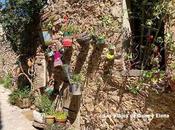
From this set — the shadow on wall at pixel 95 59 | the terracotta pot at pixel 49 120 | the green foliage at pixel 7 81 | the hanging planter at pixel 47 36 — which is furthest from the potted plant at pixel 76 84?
the green foliage at pixel 7 81

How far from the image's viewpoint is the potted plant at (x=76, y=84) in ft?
22.9

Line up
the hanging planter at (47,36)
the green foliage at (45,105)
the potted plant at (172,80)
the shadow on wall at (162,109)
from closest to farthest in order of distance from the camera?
the potted plant at (172,80) → the shadow on wall at (162,109) → the hanging planter at (47,36) → the green foliage at (45,105)

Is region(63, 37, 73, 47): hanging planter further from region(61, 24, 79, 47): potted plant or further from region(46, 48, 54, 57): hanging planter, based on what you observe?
region(46, 48, 54, 57): hanging planter

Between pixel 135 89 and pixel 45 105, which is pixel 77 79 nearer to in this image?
pixel 135 89

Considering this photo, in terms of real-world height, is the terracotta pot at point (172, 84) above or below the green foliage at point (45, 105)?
above

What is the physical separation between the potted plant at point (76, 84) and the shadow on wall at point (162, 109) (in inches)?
58.1

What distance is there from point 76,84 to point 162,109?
1822 mm

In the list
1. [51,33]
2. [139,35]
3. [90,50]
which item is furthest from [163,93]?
[51,33]

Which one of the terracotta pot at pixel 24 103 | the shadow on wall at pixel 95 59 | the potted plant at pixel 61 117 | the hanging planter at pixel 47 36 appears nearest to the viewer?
the shadow on wall at pixel 95 59

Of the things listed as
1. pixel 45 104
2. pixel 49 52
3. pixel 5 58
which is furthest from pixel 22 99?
pixel 5 58

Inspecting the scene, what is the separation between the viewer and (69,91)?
292 inches

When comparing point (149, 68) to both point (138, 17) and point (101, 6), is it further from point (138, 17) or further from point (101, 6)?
point (101, 6)

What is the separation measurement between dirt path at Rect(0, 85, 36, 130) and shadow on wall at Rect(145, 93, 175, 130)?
3101 millimetres

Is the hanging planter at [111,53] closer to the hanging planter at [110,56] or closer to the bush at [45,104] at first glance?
the hanging planter at [110,56]
